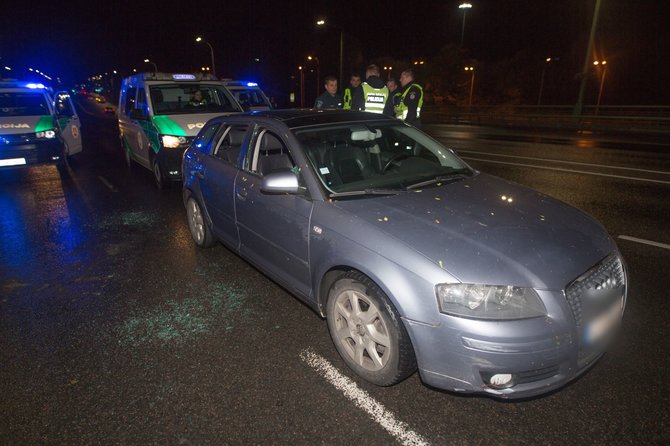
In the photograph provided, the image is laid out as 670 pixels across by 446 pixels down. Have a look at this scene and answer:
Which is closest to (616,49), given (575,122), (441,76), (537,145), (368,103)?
(441,76)

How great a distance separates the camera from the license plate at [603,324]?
237 centimetres

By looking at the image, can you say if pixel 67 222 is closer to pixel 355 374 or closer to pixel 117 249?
pixel 117 249

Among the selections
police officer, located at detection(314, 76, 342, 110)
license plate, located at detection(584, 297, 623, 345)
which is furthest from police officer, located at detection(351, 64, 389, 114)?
license plate, located at detection(584, 297, 623, 345)

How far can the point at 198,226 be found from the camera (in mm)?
5094

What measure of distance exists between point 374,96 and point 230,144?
15.5 feet

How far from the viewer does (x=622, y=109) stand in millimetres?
24719

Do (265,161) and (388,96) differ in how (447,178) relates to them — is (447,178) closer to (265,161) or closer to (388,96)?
(265,161)

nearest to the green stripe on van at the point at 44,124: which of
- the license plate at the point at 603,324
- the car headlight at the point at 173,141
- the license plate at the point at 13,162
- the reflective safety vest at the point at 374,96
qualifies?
the license plate at the point at 13,162

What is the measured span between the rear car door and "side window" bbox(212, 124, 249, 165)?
745 cm

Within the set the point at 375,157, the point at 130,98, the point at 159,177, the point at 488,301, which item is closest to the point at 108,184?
the point at 159,177

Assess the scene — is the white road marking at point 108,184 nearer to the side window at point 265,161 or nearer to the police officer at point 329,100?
the police officer at point 329,100

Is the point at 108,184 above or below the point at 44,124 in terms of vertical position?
below

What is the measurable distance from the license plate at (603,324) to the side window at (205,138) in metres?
3.96

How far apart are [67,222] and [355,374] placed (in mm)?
5534
